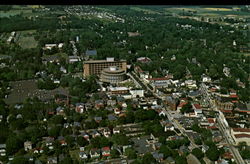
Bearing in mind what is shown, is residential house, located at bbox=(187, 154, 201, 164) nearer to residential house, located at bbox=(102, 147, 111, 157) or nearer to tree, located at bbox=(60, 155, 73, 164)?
residential house, located at bbox=(102, 147, 111, 157)

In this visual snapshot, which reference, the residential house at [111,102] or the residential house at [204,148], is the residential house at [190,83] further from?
the residential house at [204,148]

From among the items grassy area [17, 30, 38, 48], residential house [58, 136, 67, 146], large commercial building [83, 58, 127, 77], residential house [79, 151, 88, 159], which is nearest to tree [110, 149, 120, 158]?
residential house [79, 151, 88, 159]

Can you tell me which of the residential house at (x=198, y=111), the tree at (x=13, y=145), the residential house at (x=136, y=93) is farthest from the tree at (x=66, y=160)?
the residential house at (x=136, y=93)

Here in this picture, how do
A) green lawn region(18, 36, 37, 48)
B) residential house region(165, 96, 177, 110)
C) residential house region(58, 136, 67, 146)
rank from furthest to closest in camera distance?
green lawn region(18, 36, 37, 48)
residential house region(165, 96, 177, 110)
residential house region(58, 136, 67, 146)

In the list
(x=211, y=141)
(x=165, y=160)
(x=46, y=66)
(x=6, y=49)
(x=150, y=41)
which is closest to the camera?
(x=165, y=160)
